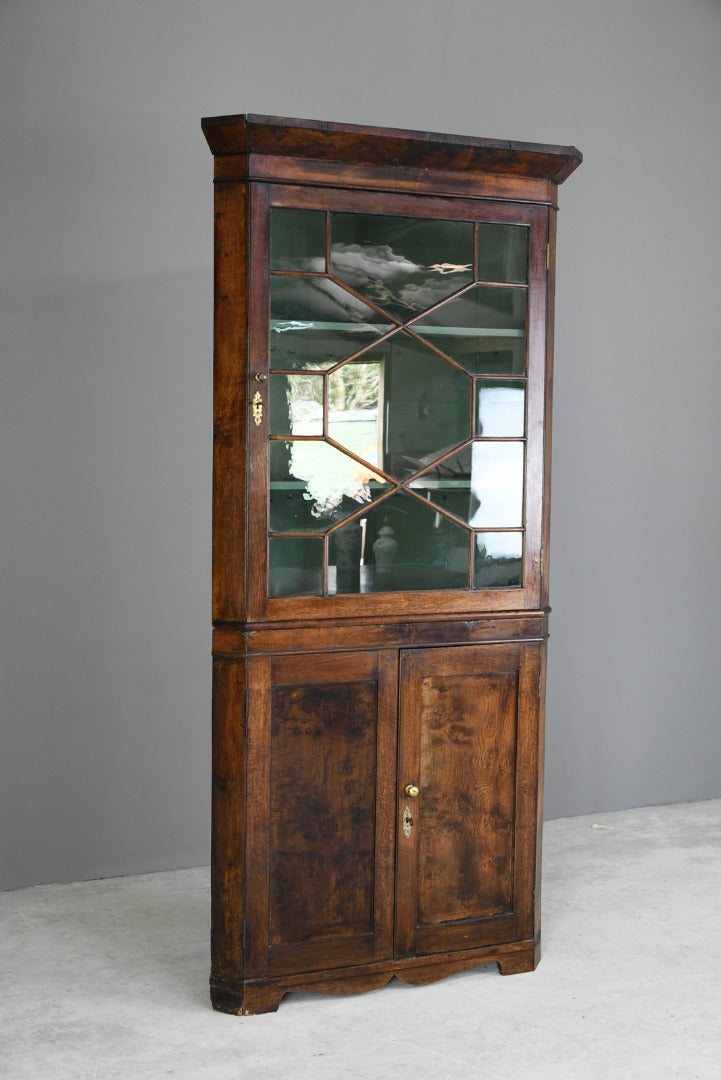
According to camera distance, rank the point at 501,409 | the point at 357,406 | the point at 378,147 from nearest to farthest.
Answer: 1. the point at 378,147
2. the point at 357,406
3. the point at 501,409

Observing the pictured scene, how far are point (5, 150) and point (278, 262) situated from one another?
47.2 inches

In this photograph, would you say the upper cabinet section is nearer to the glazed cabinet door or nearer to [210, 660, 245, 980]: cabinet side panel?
the glazed cabinet door

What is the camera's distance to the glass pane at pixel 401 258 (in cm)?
253

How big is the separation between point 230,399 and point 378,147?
26.0 inches

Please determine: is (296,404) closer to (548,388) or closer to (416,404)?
(416,404)

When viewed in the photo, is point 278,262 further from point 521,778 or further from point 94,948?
point 94,948

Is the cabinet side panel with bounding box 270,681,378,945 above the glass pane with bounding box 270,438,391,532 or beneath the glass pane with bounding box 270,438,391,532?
beneath

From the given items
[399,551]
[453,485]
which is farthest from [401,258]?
[399,551]

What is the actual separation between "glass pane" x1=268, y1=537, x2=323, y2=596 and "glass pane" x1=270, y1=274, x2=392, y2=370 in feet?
1.34

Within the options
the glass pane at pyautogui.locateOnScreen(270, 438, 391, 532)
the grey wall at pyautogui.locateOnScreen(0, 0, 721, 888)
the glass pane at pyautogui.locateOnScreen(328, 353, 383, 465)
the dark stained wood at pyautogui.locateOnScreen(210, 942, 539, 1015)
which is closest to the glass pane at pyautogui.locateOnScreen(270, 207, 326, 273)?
the glass pane at pyautogui.locateOnScreen(328, 353, 383, 465)

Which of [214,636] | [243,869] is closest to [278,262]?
[214,636]

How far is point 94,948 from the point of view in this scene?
288 cm

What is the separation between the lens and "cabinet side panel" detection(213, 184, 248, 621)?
2451 millimetres

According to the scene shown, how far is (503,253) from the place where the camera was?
268 cm
